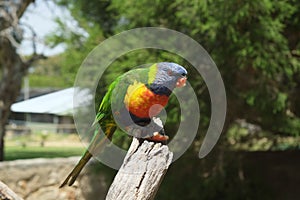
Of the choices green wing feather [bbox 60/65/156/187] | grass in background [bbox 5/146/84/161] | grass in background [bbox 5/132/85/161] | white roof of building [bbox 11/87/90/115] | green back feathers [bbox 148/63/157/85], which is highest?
green back feathers [bbox 148/63/157/85]

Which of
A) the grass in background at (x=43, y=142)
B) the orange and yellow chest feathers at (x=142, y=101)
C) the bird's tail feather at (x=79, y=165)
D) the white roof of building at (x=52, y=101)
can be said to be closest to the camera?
the orange and yellow chest feathers at (x=142, y=101)

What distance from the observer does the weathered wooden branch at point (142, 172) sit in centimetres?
189

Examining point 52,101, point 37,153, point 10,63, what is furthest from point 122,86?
point 37,153

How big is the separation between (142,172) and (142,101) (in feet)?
1.01

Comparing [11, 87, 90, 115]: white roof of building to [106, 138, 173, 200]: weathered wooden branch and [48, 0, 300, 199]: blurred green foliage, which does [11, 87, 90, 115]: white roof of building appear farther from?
[106, 138, 173, 200]: weathered wooden branch

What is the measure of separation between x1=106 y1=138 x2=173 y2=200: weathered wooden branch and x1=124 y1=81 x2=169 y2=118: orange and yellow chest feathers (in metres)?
0.15

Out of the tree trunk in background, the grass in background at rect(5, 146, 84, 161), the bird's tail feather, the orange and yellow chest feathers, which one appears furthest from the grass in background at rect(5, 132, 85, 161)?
the orange and yellow chest feathers

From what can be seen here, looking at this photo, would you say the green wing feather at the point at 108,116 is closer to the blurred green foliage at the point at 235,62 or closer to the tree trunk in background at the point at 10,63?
the blurred green foliage at the point at 235,62

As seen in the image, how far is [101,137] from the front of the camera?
1989 millimetres

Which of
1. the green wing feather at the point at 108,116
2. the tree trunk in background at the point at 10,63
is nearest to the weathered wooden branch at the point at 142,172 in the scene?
the green wing feather at the point at 108,116

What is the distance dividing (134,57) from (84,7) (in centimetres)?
200

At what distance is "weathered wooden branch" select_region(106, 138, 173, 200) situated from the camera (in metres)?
1.89

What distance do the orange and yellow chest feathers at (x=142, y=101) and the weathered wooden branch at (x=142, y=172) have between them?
0.50 ft

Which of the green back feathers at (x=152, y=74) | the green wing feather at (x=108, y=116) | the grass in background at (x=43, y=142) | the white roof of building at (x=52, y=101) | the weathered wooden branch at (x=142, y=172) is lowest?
the grass in background at (x=43, y=142)
